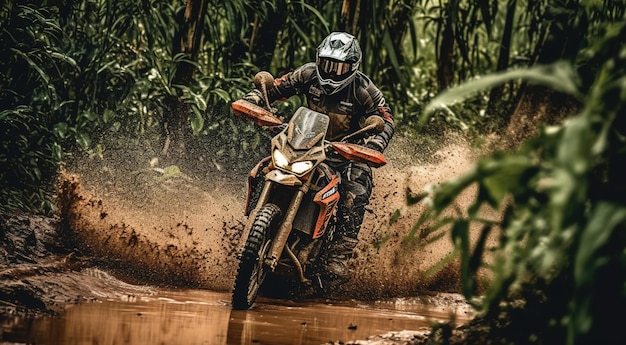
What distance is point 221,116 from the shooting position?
1006cm

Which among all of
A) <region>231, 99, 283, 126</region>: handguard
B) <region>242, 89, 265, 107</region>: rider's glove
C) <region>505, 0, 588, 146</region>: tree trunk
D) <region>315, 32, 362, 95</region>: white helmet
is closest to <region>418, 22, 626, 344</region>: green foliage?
<region>231, 99, 283, 126</region>: handguard

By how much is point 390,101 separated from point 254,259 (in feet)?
18.4

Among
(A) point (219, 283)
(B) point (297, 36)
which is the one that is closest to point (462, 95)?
(A) point (219, 283)

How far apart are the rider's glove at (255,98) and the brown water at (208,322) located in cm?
140

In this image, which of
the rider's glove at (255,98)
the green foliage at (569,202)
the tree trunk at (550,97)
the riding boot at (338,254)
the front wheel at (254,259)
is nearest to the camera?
the green foliage at (569,202)

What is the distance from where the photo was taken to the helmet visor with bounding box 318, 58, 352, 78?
7.23m

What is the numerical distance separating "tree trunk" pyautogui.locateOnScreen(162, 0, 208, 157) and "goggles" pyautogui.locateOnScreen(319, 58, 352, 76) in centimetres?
281

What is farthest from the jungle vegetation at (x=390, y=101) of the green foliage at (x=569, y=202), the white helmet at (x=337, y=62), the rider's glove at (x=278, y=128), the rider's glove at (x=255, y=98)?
the rider's glove at (x=255, y=98)

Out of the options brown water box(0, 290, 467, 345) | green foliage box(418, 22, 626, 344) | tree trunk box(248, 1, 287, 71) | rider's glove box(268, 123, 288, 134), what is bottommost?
brown water box(0, 290, 467, 345)

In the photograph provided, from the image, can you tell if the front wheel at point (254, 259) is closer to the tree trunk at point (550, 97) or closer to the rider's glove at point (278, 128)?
the rider's glove at point (278, 128)

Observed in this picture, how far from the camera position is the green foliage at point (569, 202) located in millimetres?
2596

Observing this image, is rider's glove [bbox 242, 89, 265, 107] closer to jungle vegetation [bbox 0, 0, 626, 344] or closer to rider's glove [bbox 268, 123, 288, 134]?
rider's glove [bbox 268, 123, 288, 134]

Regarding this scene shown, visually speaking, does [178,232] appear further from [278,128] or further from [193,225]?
[278,128]

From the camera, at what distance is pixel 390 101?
38.2ft
